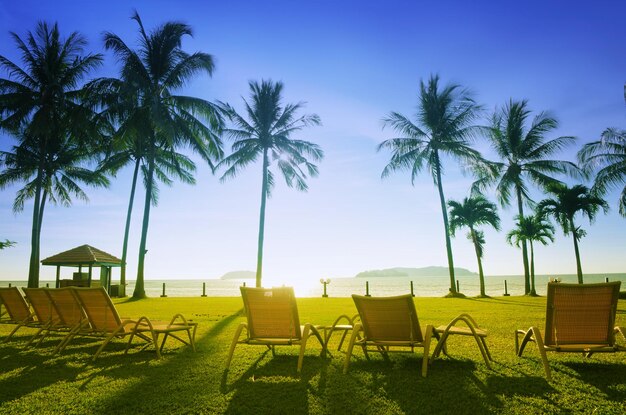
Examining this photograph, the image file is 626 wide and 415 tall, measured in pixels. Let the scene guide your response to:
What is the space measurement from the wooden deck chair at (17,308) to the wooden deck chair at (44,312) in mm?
215

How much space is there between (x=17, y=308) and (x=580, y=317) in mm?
8429

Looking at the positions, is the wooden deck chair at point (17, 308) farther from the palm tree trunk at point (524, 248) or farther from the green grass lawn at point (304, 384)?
the palm tree trunk at point (524, 248)

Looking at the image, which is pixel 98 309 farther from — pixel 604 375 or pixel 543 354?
pixel 604 375

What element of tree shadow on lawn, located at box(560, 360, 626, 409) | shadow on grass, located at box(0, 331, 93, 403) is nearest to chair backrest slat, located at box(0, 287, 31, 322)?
shadow on grass, located at box(0, 331, 93, 403)

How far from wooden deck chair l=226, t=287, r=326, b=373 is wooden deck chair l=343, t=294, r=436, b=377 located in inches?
26.1

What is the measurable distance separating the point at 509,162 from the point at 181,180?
2019cm

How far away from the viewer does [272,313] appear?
16.1ft

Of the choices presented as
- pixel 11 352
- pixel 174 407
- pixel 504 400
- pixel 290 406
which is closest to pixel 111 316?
pixel 11 352

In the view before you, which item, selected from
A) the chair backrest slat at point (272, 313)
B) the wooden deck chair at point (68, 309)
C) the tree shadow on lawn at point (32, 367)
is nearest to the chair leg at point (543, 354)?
the chair backrest slat at point (272, 313)


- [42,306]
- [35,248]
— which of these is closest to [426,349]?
[42,306]

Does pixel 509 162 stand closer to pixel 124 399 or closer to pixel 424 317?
pixel 424 317

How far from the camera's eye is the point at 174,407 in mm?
3469

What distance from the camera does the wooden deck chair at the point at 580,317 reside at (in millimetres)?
4180

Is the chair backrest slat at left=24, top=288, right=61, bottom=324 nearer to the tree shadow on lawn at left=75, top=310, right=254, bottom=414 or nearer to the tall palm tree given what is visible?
the tree shadow on lawn at left=75, top=310, right=254, bottom=414
